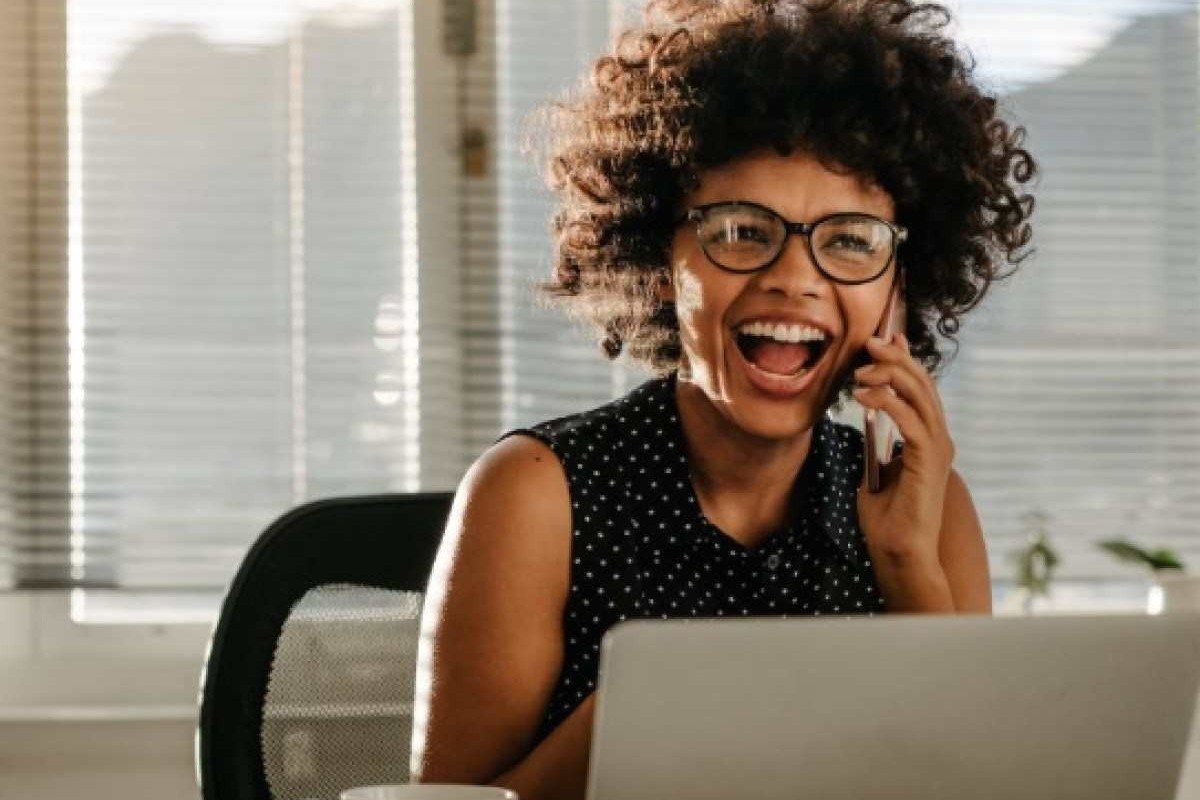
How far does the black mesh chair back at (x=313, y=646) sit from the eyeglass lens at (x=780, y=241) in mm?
342

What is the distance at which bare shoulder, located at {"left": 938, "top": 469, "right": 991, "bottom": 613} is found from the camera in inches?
69.1

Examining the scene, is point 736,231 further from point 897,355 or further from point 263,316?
point 263,316

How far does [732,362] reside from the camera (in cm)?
157

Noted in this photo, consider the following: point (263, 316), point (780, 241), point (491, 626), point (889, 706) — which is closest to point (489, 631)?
point (491, 626)

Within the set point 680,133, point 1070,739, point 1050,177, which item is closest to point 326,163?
point 1050,177

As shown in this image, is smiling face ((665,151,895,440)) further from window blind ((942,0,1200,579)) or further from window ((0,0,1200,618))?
window blind ((942,0,1200,579))

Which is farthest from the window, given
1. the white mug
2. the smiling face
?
the white mug

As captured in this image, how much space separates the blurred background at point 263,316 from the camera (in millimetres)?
2887

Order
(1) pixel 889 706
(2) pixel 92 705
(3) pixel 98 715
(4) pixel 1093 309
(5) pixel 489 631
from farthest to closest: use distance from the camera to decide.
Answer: (4) pixel 1093 309
(2) pixel 92 705
(3) pixel 98 715
(5) pixel 489 631
(1) pixel 889 706

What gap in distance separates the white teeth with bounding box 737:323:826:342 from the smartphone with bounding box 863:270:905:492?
0.10 metres

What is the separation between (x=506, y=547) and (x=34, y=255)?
162 cm

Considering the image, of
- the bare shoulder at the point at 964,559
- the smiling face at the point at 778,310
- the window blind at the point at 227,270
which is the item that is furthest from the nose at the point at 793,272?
the window blind at the point at 227,270

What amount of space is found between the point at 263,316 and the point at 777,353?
1.55m

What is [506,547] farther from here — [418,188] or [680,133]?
[418,188]
